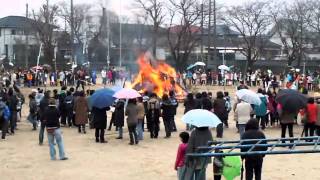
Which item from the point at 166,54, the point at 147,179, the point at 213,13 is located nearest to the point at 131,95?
the point at 147,179

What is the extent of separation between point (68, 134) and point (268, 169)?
8293mm

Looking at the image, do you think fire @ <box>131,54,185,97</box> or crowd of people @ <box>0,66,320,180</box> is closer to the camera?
crowd of people @ <box>0,66,320,180</box>

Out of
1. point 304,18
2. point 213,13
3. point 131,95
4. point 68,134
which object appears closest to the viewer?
point 131,95

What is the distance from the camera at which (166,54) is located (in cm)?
5753

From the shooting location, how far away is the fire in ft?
85.2

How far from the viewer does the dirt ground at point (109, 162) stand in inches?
478

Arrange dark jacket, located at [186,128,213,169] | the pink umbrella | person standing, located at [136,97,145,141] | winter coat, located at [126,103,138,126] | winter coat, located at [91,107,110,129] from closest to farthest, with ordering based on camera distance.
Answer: dark jacket, located at [186,128,213,169], winter coat, located at [126,103,138,126], the pink umbrella, winter coat, located at [91,107,110,129], person standing, located at [136,97,145,141]

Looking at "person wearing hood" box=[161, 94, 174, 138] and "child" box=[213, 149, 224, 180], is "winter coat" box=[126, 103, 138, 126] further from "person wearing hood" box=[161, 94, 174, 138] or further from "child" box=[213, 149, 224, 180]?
"child" box=[213, 149, 224, 180]

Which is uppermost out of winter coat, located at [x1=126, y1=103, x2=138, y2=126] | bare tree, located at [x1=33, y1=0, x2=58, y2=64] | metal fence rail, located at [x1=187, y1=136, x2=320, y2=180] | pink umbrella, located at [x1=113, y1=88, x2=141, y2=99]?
bare tree, located at [x1=33, y1=0, x2=58, y2=64]

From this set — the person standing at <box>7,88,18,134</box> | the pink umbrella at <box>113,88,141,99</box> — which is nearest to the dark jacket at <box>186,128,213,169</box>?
the pink umbrella at <box>113,88,141,99</box>

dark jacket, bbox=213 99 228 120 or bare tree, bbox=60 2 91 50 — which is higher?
bare tree, bbox=60 2 91 50

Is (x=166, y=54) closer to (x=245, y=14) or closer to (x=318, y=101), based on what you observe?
(x=245, y=14)

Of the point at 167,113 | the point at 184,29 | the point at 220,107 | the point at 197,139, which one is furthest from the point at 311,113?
the point at 184,29

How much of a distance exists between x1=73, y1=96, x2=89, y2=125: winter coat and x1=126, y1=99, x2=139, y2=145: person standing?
2.44 m
